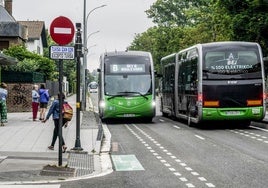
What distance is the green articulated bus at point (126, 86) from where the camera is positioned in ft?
95.6

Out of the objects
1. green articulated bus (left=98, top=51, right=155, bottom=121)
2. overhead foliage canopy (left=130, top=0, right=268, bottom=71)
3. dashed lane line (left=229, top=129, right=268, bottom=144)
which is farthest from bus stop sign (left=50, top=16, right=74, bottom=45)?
overhead foliage canopy (left=130, top=0, right=268, bottom=71)

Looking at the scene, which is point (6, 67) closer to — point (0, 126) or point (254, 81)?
point (0, 126)

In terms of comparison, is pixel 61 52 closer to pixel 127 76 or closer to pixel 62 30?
pixel 62 30

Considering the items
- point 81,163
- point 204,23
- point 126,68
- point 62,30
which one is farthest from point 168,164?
point 204,23

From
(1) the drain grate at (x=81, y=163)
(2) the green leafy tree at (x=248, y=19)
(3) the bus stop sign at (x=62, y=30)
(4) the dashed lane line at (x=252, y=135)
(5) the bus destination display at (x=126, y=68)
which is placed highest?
(2) the green leafy tree at (x=248, y=19)

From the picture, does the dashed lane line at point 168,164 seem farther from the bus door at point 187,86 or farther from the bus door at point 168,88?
the bus door at point 168,88

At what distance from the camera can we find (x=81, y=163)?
14.3m

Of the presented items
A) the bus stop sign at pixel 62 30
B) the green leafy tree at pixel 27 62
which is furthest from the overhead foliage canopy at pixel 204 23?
the bus stop sign at pixel 62 30

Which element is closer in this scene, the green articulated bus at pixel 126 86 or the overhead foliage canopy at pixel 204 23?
the green articulated bus at pixel 126 86

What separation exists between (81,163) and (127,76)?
15520 millimetres

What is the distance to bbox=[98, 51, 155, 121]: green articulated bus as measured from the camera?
95.6 ft

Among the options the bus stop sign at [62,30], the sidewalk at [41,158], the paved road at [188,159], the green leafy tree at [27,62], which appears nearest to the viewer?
the paved road at [188,159]

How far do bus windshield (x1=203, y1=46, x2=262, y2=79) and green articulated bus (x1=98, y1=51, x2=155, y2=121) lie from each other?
18.6ft

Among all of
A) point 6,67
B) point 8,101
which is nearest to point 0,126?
point 8,101
